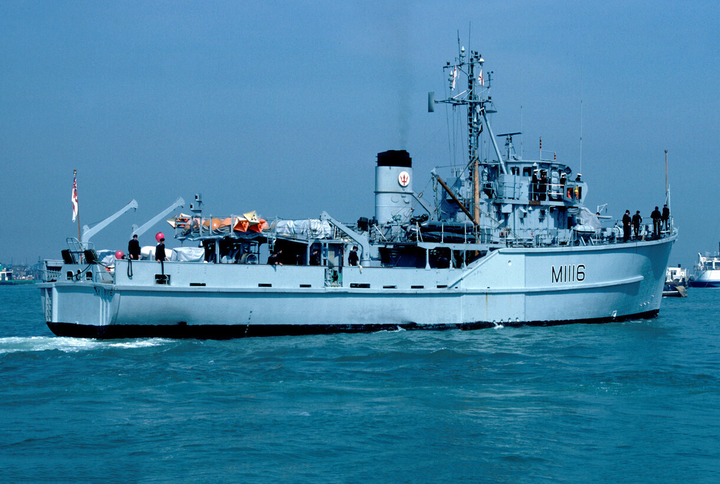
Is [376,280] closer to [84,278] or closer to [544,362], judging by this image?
[544,362]

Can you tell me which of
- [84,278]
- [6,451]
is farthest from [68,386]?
[84,278]

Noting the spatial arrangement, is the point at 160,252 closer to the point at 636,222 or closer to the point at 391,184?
the point at 391,184

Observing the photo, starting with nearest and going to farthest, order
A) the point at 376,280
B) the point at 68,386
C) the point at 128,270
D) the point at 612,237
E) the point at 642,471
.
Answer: the point at 642,471
the point at 68,386
the point at 128,270
the point at 376,280
the point at 612,237

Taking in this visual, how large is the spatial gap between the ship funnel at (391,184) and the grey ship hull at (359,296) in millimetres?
4568

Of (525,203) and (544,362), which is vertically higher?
(525,203)

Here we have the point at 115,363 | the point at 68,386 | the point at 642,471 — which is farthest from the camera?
the point at 115,363

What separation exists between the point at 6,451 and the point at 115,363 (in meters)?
6.70

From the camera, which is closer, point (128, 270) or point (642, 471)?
point (642, 471)

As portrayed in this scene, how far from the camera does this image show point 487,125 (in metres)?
27.1

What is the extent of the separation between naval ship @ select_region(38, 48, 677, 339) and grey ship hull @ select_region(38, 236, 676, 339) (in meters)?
0.04

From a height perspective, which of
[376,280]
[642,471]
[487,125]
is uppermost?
[487,125]

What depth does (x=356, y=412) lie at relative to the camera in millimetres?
12609

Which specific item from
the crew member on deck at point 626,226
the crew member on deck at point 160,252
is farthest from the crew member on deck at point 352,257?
the crew member on deck at point 626,226

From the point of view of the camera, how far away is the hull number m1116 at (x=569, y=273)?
81.1 ft
